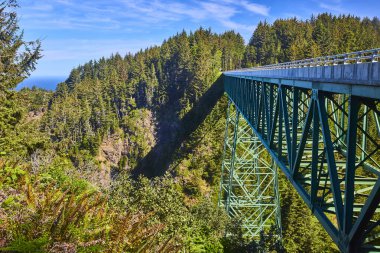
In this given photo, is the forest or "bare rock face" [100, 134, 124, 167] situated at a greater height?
the forest

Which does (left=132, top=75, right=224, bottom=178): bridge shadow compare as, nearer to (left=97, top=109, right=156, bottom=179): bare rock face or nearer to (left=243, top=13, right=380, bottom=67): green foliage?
(left=97, top=109, right=156, bottom=179): bare rock face

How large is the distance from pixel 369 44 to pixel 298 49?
21.0 m

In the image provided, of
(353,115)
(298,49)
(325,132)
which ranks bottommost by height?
(325,132)

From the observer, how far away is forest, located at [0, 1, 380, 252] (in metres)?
9.01

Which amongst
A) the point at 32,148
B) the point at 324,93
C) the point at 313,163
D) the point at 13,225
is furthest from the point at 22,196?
the point at 32,148

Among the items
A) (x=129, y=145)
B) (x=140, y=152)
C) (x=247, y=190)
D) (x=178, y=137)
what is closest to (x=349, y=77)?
(x=247, y=190)

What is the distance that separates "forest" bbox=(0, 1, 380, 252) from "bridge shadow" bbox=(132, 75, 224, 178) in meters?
0.35

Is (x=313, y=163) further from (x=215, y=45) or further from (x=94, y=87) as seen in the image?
(x=94, y=87)

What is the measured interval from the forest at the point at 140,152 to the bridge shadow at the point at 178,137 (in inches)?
13.9

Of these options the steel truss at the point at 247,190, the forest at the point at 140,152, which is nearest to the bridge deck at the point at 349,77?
the forest at the point at 140,152

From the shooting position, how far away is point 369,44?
86625 millimetres

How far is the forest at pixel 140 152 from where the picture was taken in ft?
29.6

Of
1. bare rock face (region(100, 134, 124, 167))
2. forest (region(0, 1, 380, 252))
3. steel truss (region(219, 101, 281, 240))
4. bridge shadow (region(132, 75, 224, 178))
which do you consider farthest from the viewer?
bare rock face (region(100, 134, 124, 167))

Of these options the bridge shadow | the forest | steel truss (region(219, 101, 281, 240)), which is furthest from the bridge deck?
the bridge shadow
